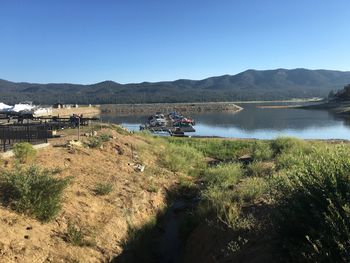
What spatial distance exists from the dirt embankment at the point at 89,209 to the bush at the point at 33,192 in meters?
0.29

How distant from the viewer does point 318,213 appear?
26.2ft

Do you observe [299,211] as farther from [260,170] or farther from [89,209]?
[260,170]

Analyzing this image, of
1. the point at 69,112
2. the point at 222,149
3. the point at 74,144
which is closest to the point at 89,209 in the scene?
the point at 74,144

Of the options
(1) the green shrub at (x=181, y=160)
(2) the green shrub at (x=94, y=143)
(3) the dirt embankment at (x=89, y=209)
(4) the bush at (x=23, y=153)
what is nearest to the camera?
(3) the dirt embankment at (x=89, y=209)

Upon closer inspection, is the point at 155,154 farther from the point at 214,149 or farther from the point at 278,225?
the point at 278,225

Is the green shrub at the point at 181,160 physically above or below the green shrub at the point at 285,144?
below

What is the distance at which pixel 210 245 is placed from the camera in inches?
466

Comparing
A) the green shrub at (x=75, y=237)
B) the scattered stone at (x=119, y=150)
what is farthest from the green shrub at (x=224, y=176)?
the green shrub at (x=75, y=237)

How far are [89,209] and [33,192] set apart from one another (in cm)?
219

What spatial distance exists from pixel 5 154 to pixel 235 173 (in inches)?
382

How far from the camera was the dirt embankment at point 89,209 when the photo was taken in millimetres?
10289

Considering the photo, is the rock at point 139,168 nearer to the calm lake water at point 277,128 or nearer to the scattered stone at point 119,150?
the scattered stone at point 119,150

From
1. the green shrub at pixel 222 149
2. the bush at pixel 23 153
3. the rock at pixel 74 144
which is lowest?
the green shrub at pixel 222 149

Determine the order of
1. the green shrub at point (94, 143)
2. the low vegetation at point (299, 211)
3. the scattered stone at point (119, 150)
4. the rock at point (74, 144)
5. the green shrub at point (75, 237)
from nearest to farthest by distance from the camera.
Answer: the low vegetation at point (299, 211)
the green shrub at point (75, 237)
the rock at point (74, 144)
the green shrub at point (94, 143)
the scattered stone at point (119, 150)
